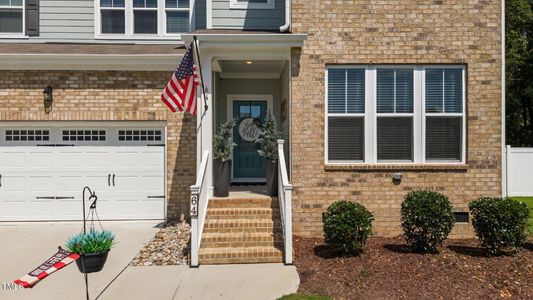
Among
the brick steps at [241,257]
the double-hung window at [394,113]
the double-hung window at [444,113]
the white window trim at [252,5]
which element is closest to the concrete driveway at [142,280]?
the brick steps at [241,257]

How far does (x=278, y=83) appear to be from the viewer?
1045 cm

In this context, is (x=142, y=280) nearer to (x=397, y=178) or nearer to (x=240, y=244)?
(x=240, y=244)

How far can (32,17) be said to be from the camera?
957 cm

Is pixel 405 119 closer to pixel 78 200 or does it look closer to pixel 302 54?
pixel 302 54

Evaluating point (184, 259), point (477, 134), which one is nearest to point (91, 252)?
point (184, 259)

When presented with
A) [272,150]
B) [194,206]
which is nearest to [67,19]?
[272,150]

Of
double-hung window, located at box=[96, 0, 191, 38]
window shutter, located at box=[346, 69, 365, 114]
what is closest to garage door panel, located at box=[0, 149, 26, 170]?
double-hung window, located at box=[96, 0, 191, 38]

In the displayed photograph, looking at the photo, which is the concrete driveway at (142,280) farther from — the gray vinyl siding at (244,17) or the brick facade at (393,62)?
the gray vinyl siding at (244,17)

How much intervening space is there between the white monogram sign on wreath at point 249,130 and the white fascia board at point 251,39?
3225mm

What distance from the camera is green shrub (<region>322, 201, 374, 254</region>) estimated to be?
6035mm

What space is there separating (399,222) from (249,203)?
2.94 metres

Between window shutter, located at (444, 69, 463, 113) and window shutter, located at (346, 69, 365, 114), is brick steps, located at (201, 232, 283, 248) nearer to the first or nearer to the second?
window shutter, located at (346, 69, 365, 114)

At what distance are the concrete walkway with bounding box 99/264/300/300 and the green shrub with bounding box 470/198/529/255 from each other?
3.15 m

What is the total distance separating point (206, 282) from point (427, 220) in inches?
141
